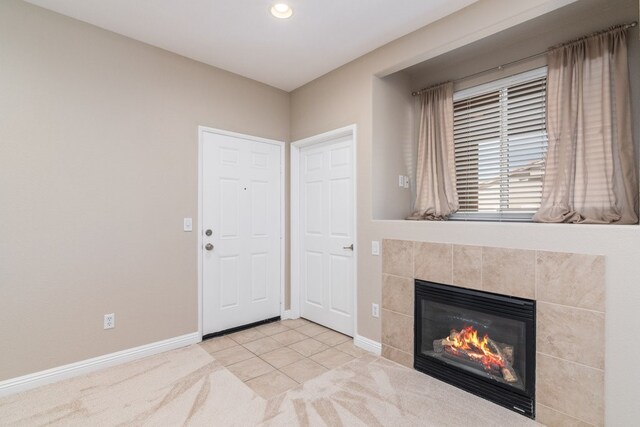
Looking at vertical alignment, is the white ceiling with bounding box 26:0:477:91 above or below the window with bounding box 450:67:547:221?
above

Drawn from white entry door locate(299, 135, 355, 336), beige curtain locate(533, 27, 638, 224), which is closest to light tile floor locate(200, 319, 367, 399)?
white entry door locate(299, 135, 355, 336)

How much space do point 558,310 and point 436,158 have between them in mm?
1607

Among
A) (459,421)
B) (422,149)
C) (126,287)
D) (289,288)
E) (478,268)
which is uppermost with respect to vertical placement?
(422,149)

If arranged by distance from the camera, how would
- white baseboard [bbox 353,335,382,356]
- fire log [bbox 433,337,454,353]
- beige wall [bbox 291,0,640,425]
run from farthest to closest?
white baseboard [bbox 353,335,382,356], fire log [bbox 433,337,454,353], beige wall [bbox 291,0,640,425]

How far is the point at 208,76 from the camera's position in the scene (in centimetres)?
319

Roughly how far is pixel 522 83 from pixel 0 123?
3946mm

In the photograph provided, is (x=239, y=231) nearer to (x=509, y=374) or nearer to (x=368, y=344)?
(x=368, y=344)

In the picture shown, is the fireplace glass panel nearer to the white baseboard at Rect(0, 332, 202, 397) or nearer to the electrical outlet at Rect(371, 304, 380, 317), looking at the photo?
the electrical outlet at Rect(371, 304, 380, 317)

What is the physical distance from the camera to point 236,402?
2.11 meters

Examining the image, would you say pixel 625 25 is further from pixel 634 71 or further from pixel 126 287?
pixel 126 287

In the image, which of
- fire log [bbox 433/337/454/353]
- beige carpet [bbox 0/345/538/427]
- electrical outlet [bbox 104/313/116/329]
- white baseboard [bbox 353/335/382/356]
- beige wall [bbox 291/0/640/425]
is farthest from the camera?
white baseboard [bbox 353/335/382/356]

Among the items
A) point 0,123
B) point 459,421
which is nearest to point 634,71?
point 459,421

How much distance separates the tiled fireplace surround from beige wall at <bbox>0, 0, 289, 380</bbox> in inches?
101

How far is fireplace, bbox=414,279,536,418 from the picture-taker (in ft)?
6.60
